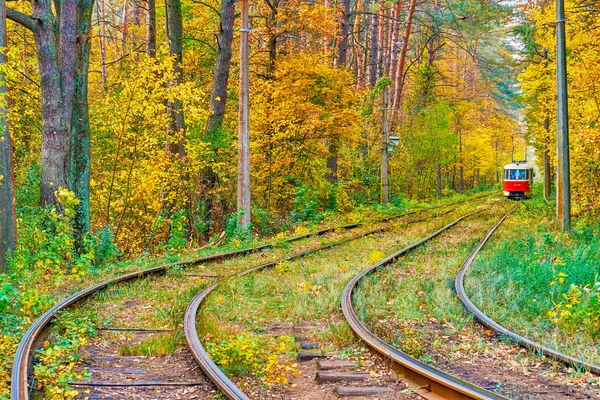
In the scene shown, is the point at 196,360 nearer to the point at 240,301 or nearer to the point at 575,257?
the point at 240,301

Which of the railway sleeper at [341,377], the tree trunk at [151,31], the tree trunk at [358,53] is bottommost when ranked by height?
the railway sleeper at [341,377]

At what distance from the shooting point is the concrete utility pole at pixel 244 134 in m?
16.2

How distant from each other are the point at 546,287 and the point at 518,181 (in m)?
31.2

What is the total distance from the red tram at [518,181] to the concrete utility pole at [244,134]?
26.9m

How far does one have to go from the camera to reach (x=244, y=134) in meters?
16.5

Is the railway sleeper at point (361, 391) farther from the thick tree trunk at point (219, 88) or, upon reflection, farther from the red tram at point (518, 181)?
the red tram at point (518, 181)

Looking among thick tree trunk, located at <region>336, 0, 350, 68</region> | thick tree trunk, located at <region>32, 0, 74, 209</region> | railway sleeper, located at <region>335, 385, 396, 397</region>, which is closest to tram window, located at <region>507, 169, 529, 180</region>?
thick tree trunk, located at <region>336, 0, 350, 68</region>

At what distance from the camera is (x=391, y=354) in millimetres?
5840

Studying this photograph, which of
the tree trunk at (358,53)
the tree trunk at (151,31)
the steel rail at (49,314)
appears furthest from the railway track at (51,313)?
the tree trunk at (358,53)

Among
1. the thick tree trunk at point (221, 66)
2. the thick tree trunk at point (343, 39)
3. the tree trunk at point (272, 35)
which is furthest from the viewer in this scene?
the thick tree trunk at point (343, 39)

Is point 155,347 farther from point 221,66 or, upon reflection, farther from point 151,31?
point 151,31

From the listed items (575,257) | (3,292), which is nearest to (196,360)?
(3,292)

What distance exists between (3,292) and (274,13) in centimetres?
1758

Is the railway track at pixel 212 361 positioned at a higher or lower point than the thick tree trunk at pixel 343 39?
lower
